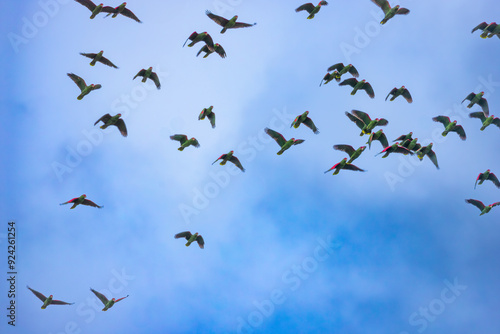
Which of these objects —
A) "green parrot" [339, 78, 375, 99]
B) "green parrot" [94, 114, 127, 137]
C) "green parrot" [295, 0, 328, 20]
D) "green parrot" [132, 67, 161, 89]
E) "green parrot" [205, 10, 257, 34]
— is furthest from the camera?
"green parrot" [339, 78, 375, 99]

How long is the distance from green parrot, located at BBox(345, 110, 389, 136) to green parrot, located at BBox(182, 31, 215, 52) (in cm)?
1041

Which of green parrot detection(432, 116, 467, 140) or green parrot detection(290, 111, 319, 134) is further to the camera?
green parrot detection(432, 116, 467, 140)

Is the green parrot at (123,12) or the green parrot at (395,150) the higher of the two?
the green parrot at (395,150)

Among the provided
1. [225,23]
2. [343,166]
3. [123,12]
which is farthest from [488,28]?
[123,12]

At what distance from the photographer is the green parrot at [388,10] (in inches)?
1728

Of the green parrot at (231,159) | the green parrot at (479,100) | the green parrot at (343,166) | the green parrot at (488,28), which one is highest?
the green parrot at (488,28)

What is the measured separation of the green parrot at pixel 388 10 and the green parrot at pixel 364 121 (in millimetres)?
6344

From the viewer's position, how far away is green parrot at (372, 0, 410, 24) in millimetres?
43897

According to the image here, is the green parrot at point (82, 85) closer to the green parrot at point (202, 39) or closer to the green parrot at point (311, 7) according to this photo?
the green parrot at point (202, 39)

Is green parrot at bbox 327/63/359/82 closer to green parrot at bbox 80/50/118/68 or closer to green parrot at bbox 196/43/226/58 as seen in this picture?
green parrot at bbox 196/43/226/58

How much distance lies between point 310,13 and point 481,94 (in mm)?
13702

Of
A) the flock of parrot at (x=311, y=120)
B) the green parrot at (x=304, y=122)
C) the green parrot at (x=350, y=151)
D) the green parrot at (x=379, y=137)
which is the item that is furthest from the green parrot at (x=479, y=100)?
the green parrot at (x=304, y=122)

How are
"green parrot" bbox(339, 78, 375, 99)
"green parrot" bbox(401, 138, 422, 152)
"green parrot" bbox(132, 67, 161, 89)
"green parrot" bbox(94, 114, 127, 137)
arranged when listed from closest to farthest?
"green parrot" bbox(94, 114, 127, 137)
"green parrot" bbox(132, 67, 161, 89)
"green parrot" bbox(401, 138, 422, 152)
"green parrot" bbox(339, 78, 375, 99)

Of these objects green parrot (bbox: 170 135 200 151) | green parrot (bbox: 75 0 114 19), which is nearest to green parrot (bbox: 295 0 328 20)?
green parrot (bbox: 170 135 200 151)
